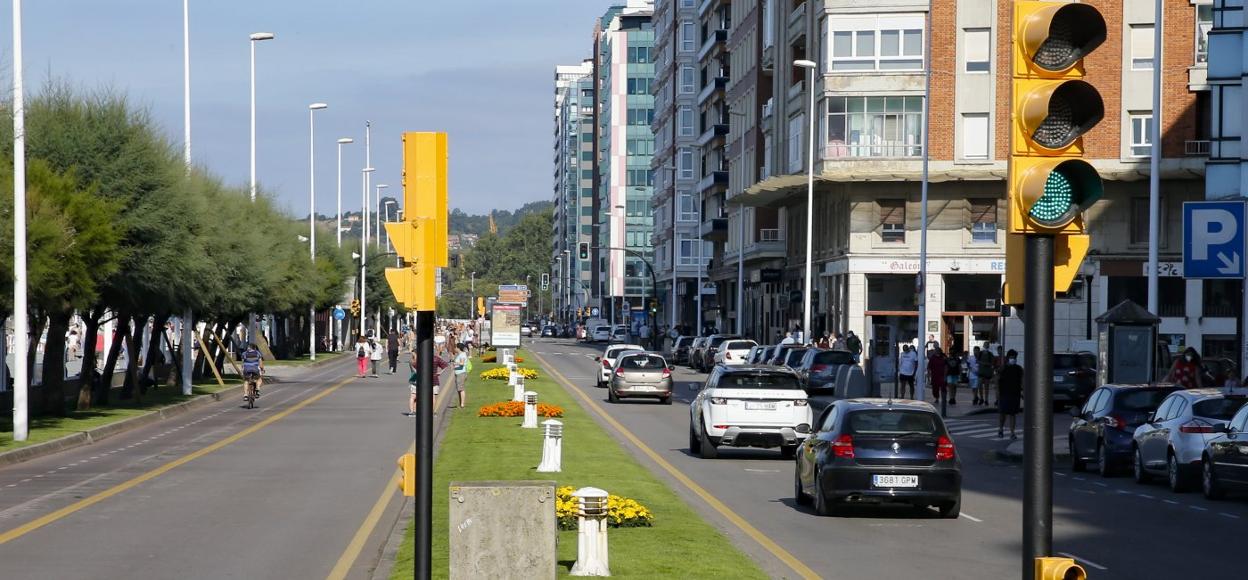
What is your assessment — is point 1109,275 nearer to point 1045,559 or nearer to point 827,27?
point 827,27

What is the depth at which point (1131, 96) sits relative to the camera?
65.0m

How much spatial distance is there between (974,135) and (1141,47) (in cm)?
699

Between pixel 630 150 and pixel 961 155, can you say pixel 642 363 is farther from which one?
pixel 630 150

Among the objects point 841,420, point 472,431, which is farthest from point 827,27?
point 841,420

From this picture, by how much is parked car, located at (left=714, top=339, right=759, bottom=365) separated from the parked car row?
117 ft

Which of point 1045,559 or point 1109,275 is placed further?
point 1109,275

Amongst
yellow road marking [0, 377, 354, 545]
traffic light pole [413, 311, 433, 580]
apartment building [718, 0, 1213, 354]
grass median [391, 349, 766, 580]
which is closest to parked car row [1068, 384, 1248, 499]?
grass median [391, 349, 766, 580]

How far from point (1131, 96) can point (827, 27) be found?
11.9 meters

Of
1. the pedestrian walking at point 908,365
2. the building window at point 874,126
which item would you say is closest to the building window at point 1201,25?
the building window at point 874,126

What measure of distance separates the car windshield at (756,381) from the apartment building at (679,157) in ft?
274

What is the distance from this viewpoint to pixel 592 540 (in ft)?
44.4

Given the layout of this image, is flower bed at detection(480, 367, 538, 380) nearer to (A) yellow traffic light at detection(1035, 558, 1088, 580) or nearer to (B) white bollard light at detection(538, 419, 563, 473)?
(B) white bollard light at detection(538, 419, 563, 473)

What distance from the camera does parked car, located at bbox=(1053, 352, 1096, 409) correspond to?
45.8 m

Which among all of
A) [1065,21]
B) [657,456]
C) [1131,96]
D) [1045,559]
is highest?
[1131,96]
